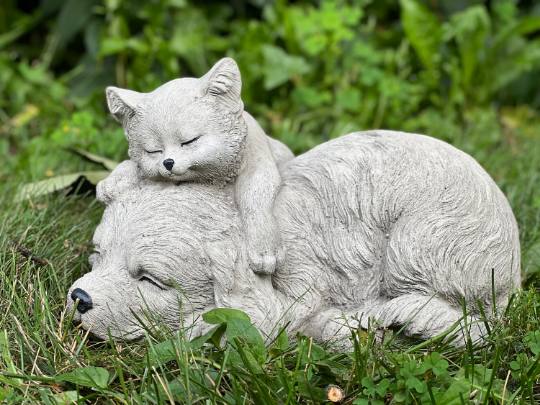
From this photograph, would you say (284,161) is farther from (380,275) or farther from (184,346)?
(184,346)

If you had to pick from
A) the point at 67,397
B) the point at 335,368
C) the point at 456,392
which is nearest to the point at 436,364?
the point at 456,392

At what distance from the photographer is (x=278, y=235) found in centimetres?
224

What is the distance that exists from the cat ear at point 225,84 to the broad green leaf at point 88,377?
1014 mm

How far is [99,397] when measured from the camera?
6.70ft

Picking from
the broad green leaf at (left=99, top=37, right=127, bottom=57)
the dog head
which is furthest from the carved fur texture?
the broad green leaf at (left=99, top=37, right=127, bottom=57)

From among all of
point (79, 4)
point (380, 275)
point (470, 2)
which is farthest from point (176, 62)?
point (380, 275)

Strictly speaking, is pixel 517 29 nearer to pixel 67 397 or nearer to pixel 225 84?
pixel 225 84

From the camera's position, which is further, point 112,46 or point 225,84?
point 112,46

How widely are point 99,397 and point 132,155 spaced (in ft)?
2.90

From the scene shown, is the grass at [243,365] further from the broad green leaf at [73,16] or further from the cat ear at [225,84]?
the broad green leaf at [73,16]

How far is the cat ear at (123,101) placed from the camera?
7.37 feet

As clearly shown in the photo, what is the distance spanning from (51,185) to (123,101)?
1168mm

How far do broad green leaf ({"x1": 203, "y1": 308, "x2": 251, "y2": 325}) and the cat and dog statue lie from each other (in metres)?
0.05

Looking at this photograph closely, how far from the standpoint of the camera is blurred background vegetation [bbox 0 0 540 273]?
4.83 m
